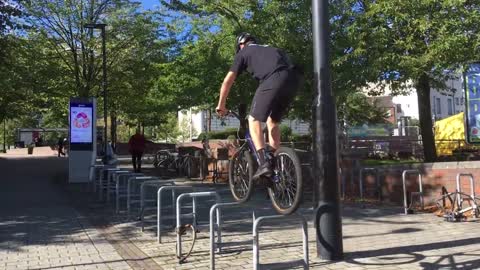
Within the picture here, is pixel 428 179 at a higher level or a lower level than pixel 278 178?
lower

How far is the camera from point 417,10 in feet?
47.0

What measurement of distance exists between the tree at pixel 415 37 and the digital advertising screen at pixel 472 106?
2.12 metres

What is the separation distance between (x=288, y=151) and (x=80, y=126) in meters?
14.8

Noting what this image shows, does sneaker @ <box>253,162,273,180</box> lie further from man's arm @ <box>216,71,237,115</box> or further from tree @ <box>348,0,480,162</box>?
tree @ <box>348,0,480,162</box>

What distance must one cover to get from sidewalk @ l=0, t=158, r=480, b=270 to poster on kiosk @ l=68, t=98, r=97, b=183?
594 cm

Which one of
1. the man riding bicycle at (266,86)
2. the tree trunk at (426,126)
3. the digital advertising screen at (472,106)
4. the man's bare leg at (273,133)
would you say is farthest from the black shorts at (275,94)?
the tree trunk at (426,126)

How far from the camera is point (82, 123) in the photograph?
18.8m

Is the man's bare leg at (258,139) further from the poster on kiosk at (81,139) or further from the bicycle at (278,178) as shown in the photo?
the poster on kiosk at (81,139)

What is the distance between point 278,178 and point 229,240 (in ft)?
11.8

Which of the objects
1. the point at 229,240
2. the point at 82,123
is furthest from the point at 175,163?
the point at 229,240

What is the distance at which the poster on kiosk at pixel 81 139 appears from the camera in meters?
18.4

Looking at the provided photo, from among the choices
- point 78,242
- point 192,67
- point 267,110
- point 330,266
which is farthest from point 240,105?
point 267,110

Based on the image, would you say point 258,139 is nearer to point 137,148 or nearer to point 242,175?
point 242,175

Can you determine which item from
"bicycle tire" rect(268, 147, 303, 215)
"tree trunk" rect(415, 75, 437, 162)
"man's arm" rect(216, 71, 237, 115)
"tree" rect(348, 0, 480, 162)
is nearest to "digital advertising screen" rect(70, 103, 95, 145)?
"tree" rect(348, 0, 480, 162)
